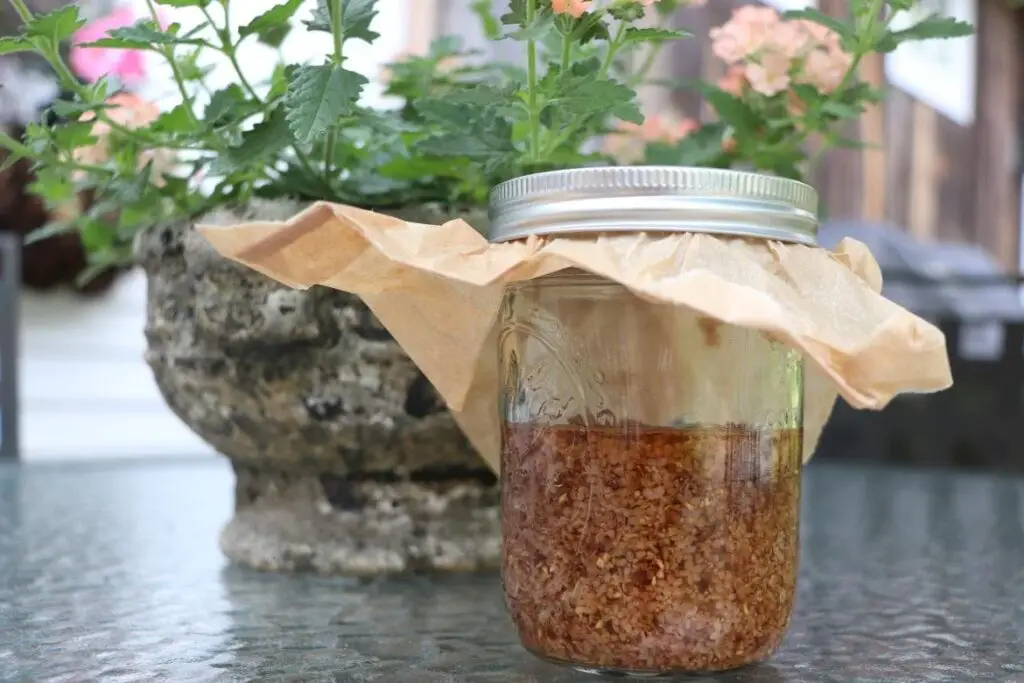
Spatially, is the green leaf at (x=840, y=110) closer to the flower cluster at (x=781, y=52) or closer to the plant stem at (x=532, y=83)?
the flower cluster at (x=781, y=52)

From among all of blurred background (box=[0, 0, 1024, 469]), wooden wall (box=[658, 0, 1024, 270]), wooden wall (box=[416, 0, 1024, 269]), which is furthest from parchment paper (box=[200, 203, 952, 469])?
wooden wall (box=[658, 0, 1024, 270])

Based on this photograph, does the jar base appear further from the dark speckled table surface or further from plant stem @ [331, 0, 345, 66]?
plant stem @ [331, 0, 345, 66]

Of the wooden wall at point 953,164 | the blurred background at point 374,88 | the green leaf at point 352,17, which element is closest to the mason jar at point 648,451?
the green leaf at point 352,17

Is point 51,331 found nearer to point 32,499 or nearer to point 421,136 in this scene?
point 32,499

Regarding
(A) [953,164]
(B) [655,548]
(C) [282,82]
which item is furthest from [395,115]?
(A) [953,164]

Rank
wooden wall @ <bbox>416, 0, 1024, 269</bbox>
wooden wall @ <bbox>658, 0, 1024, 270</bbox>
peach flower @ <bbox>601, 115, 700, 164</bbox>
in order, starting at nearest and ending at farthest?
peach flower @ <bbox>601, 115, 700, 164</bbox> → wooden wall @ <bbox>416, 0, 1024, 269</bbox> → wooden wall @ <bbox>658, 0, 1024, 270</bbox>

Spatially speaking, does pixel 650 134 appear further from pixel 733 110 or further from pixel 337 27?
pixel 337 27

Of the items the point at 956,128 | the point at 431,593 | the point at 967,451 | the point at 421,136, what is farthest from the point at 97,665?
the point at 956,128
